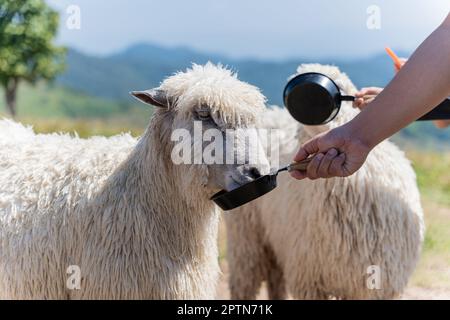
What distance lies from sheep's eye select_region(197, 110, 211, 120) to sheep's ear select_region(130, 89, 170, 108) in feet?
0.71

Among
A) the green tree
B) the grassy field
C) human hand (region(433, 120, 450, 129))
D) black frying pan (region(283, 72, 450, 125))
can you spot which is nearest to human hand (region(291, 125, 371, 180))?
black frying pan (region(283, 72, 450, 125))

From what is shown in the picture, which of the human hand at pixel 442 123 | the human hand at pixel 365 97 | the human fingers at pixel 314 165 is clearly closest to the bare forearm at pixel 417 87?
the human fingers at pixel 314 165

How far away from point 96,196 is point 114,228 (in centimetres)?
21

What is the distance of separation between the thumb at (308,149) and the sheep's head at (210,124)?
1.11ft

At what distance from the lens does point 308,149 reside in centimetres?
251

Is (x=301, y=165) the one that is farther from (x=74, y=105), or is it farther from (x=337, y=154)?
(x=74, y=105)

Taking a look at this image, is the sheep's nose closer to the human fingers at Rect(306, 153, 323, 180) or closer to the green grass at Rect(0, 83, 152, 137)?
the human fingers at Rect(306, 153, 323, 180)

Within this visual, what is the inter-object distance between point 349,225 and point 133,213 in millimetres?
1642

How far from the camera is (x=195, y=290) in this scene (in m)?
3.31

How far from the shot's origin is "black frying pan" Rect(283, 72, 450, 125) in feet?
10.5

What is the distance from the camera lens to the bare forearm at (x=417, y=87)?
1.84m
